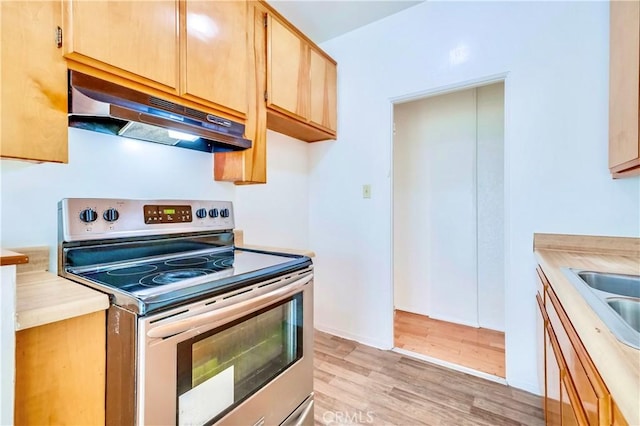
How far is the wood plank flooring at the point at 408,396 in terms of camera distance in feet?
4.94

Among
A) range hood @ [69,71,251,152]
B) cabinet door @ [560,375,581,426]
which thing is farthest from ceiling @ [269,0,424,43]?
cabinet door @ [560,375,581,426]

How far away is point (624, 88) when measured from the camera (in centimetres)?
124

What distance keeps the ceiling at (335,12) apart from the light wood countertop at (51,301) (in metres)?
2.07

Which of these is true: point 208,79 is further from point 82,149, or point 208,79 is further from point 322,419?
point 322,419

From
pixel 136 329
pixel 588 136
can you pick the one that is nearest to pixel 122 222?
pixel 136 329

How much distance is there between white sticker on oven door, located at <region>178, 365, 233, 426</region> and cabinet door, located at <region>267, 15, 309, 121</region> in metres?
1.44

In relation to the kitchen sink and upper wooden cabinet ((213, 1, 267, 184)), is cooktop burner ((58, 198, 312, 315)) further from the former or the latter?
the kitchen sink

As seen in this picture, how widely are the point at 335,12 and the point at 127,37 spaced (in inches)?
61.7

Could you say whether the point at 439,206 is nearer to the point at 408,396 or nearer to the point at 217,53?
the point at 408,396

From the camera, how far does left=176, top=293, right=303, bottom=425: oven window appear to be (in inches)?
35.1

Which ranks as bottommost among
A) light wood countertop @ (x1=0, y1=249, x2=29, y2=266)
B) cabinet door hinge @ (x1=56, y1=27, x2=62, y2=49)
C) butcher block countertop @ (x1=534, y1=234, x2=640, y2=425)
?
butcher block countertop @ (x1=534, y1=234, x2=640, y2=425)

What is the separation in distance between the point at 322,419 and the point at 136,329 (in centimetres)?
118

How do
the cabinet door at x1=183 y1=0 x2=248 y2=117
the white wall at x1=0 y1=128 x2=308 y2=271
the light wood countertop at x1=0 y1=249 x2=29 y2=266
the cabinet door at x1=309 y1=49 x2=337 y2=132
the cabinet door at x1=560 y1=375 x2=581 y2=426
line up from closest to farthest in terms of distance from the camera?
the light wood countertop at x1=0 y1=249 x2=29 y2=266 < the cabinet door at x1=560 y1=375 x2=581 y2=426 < the white wall at x1=0 y1=128 x2=308 y2=271 < the cabinet door at x1=183 y1=0 x2=248 y2=117 < the cabinet door at x1=309 y1=49 x2=337 y2=132

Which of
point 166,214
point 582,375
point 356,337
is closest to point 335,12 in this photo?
point 166,214
